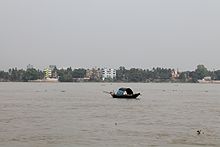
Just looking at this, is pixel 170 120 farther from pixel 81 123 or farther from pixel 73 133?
pixel 73 133

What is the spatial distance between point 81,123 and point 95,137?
7.26 m

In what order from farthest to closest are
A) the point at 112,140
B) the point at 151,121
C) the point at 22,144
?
the point at 151,121 → the point at 112,140 → the point at 22,144

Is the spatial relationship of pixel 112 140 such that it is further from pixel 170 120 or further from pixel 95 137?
pixel 170 120

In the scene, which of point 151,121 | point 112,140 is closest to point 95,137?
point 112,140

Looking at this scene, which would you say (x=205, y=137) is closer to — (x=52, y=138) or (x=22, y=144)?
(x=52, y=138)

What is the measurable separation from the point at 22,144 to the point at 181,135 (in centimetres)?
909

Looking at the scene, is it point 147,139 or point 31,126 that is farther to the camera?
point 31,126

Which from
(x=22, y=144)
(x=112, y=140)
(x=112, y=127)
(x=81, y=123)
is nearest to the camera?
(x=22, y=144)

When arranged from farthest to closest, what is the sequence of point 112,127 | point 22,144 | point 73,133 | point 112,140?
point 112,127, point 73,133, point 112,140, point 22,144

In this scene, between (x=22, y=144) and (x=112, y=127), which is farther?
(x=112, y=127)

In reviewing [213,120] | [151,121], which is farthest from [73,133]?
[213,120]

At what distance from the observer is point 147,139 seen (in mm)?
24297

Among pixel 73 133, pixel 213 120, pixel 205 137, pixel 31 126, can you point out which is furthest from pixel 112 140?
pixel 213 120

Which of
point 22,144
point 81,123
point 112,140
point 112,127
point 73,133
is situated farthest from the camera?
point 81,123
